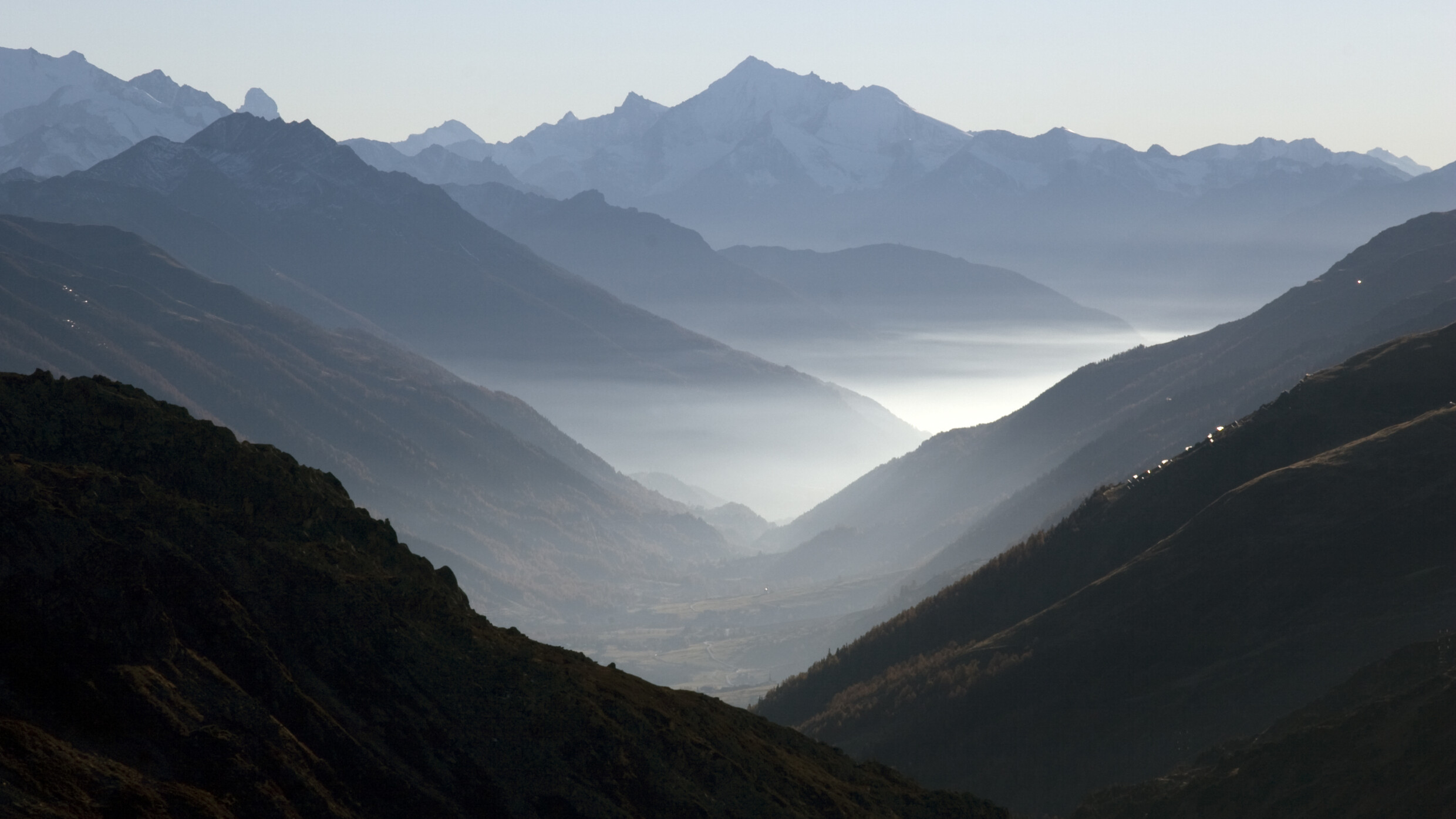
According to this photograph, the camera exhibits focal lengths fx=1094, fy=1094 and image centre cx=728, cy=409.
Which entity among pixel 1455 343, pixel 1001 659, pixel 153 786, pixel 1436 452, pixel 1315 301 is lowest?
pixel 1001 659

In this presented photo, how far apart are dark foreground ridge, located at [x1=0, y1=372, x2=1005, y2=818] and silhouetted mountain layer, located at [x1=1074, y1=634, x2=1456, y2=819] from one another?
820 centimetres

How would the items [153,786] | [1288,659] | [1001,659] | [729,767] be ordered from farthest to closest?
[1001,659] < [1288,659] < [729,767] < [153,786]

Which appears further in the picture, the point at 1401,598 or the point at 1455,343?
the point at 1455,343

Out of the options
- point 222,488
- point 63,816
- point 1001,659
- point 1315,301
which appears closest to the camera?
point 63,816

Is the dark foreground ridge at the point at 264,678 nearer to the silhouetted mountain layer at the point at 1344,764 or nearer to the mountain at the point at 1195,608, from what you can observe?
the silhouetted mountain layer at the point at 1344,764

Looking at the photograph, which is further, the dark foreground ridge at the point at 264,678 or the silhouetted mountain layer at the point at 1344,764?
the silhouetted mountain layer at the point at 1344,764

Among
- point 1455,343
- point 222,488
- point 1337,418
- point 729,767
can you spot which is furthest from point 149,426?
point 1455,343

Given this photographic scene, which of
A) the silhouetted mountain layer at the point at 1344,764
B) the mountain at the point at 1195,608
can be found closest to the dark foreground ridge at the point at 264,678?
the silhouetted mountain layer at the point at 1344,764

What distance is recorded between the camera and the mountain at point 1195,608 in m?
48.7

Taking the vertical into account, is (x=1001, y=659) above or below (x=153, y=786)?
below

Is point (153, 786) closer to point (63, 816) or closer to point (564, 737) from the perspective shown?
point (63, 816)

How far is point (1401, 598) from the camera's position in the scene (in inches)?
1919

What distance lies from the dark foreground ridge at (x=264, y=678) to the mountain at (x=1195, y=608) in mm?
18549

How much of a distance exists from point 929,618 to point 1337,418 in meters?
29.9
